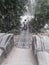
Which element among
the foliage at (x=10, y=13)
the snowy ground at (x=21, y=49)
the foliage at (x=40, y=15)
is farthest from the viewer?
the foliage at (x=40, y=15)

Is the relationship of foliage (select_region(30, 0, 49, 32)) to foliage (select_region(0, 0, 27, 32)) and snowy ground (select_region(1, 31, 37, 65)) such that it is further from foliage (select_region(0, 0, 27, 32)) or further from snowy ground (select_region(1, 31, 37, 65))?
snowy ground (select_region(1, 31, 37, 65))

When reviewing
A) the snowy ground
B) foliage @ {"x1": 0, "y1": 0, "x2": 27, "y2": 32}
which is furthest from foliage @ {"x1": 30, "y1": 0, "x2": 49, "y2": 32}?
the snowy ground

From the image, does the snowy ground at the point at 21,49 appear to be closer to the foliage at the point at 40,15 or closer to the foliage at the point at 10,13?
the foliage at the point at 10,13

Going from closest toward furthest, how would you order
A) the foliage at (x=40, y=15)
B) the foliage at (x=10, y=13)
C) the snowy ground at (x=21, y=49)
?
the snowy ground at (x=21, y=49)
the foliage at (x=10, y=13)
the foliage at (x=40, y=15)

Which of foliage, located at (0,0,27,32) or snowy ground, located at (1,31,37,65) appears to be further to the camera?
foliage, located at (0,0,27,32)

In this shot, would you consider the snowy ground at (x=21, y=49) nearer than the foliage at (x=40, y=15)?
Yes

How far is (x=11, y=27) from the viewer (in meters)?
11.7

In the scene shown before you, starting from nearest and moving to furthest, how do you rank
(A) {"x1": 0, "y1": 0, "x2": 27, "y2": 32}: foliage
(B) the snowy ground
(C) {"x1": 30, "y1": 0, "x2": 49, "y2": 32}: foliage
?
(B) the snowy ground
(A) {"x1": 0, "y1": 0, "x2": 27, "y2": 32}: foliage
(C) {"x1": 30, "y1": 0, "x2": 49, "y2": 32}: foliage

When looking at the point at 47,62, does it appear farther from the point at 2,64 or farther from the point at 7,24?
the point at 7,24

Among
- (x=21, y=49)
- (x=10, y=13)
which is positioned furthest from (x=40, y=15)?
(x=21, y=49)

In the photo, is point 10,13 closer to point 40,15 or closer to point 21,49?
point 40,15

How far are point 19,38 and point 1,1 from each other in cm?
250

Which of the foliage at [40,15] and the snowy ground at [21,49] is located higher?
the foliage at [40,15]

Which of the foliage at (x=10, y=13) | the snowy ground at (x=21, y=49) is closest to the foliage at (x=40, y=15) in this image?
the foliage at (x=10, y=13)
